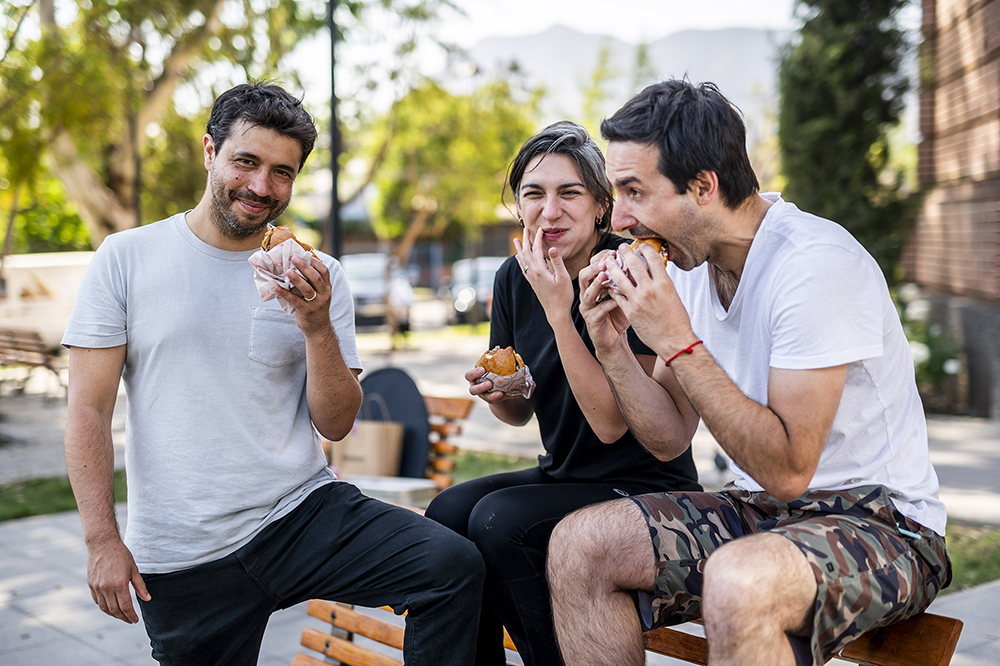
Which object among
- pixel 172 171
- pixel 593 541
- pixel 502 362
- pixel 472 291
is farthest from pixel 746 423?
pixel 472 291

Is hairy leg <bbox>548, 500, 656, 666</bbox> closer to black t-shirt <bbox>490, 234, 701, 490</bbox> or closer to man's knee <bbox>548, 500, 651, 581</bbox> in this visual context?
man's knee <bbox>548, 500, 651, 581</bbox>

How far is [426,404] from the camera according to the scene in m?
4.38

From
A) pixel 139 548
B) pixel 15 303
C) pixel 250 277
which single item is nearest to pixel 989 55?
pixel 250 277

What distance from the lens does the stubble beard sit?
2.59 m

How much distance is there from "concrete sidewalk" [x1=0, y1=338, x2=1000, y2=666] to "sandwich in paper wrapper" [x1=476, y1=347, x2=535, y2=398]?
156cm

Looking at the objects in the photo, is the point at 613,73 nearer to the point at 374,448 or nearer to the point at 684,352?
the point at 374,448

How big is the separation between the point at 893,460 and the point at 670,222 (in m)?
0.83

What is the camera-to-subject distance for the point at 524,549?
2480 mm

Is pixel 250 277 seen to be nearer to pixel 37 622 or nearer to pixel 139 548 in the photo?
pixel 139 548

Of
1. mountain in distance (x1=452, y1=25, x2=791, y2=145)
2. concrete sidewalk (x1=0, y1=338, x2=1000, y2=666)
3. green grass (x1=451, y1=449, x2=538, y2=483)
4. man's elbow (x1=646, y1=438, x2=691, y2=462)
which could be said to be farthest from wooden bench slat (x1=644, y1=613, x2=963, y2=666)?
mountain in distance (x1=452, y1=25, x2=791, y2=145)

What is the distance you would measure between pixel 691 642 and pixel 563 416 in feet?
2.59

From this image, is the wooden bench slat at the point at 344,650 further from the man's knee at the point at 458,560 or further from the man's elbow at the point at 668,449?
the man's elbow at the point at 668,449

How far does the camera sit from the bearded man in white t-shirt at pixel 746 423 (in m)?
1.88

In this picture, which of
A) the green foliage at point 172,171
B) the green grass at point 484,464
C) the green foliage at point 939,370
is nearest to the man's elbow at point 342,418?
the green grass at point 484,464
